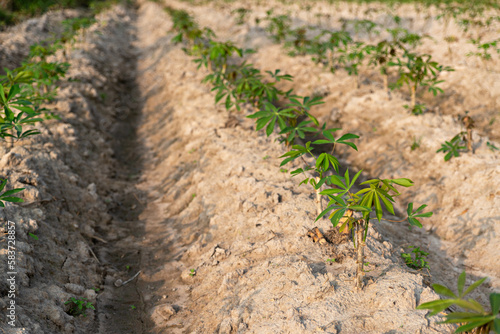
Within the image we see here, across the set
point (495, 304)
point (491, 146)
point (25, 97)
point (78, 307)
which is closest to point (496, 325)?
point (495, 304)

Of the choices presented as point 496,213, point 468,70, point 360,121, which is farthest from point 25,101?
point 468,70

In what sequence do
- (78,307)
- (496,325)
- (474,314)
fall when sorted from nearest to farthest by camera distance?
1. (496,325)
2. (474,314)
3. (78,307)

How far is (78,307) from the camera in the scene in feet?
9.81

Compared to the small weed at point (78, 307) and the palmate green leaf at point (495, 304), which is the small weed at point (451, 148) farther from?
the small weed at point (78, 307)

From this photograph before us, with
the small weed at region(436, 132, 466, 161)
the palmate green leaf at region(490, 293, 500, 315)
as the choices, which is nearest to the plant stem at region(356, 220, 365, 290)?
the palmate green leaf at region(490, 293, 500, 315)

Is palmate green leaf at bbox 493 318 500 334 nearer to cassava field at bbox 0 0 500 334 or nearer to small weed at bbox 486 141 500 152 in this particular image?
cassava field at bbox 0 0 500 334

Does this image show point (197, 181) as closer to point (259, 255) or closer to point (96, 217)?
point (96, 217)

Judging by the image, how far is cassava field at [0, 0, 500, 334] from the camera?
2645 mm

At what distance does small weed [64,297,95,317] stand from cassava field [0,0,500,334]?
0.5 inches

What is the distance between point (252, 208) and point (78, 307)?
6.07 ft

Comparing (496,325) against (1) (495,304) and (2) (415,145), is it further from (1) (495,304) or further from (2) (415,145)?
(2) (415,145)

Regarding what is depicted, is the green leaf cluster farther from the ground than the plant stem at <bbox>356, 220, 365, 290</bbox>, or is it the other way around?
the green leaf cluster

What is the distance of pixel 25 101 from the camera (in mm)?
3732

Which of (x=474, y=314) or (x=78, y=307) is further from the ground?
(x=474, y=314)
